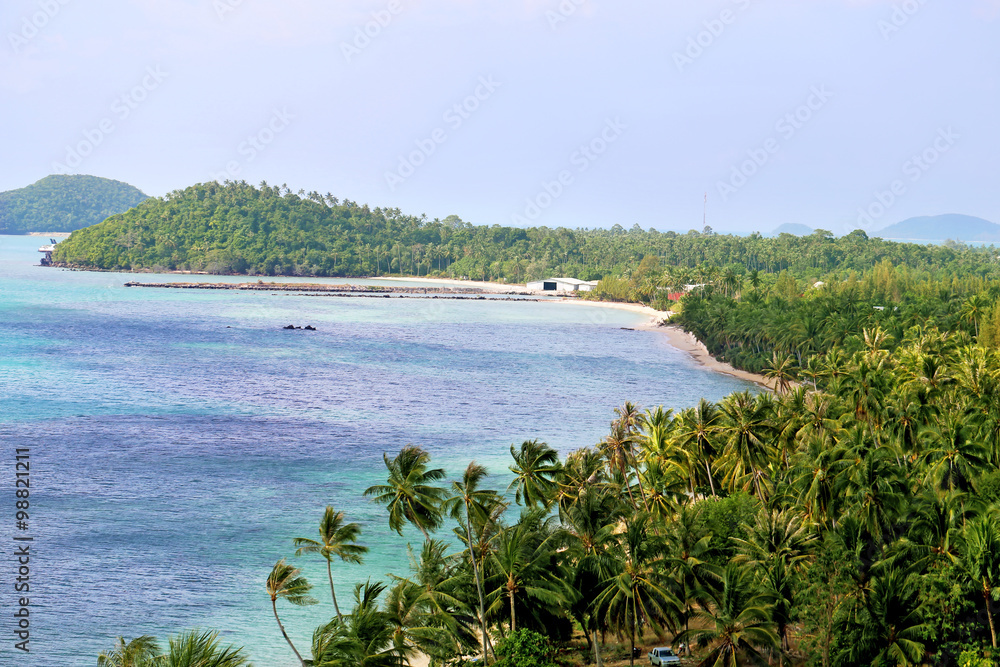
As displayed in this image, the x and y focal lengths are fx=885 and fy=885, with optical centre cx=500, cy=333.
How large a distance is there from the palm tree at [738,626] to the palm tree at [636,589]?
1421mm

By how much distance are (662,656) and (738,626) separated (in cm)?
457

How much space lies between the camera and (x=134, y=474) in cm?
6247

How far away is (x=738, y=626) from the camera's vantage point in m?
30.0

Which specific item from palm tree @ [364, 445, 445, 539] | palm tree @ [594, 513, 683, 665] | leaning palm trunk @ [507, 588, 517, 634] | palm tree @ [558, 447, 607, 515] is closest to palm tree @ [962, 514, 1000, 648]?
palm tree @ [594, 513, 683, 665]

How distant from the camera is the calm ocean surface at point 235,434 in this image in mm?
42375

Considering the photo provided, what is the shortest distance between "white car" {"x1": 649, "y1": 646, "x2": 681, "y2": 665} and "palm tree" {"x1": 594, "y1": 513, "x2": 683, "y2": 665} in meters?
1.24

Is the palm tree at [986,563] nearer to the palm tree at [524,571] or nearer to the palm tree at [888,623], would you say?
the palm tree at [888,623]

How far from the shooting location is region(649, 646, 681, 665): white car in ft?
A: 108

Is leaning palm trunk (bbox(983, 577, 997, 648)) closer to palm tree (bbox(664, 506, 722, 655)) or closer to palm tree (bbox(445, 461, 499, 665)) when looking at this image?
palm tree (bbox(664, 506, 722, 655))

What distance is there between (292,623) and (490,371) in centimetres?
7919

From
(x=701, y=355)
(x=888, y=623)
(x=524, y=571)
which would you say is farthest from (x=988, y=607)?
(x=701, y=355)

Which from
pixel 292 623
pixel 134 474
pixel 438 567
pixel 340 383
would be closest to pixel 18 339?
pixel 340 383

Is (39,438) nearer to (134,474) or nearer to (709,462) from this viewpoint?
(134,474)

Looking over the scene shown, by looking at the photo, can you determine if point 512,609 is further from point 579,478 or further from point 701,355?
point 701,355
